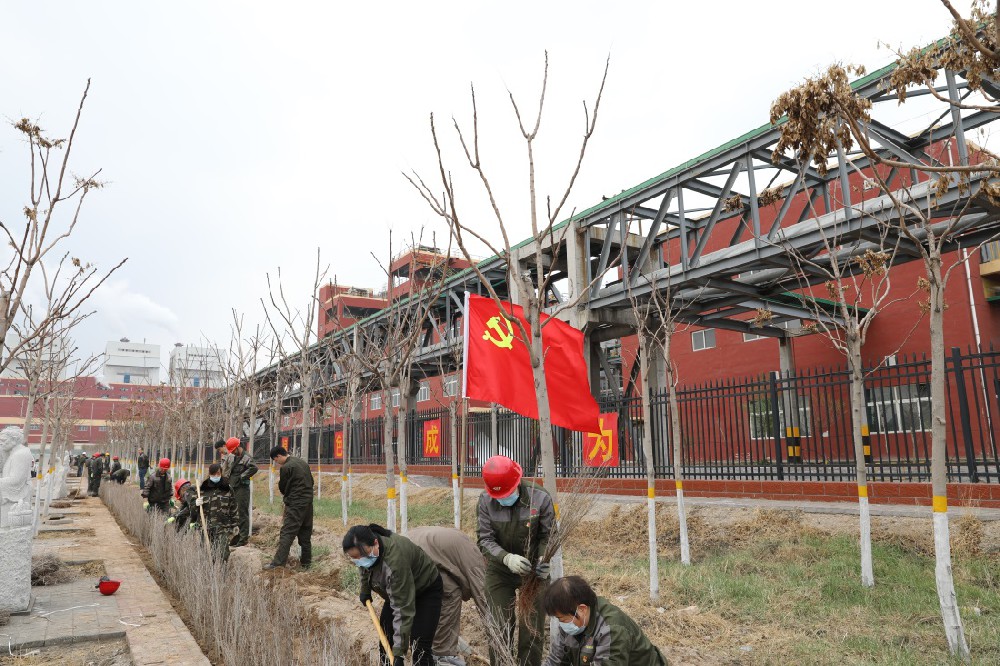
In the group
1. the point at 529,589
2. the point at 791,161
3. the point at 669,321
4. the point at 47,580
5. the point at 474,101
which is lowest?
the point at 47,580

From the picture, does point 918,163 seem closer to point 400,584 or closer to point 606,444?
point 400,584

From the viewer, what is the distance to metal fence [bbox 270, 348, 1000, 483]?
789 centimetres

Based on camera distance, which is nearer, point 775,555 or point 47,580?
point 775,555

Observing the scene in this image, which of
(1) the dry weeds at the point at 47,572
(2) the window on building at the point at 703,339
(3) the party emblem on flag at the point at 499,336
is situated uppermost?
(2) the window on building at the point at 703,339

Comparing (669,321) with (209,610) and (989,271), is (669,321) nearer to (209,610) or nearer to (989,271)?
(209,610)

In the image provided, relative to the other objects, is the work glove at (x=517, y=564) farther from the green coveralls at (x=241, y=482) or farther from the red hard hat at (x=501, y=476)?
the green coveralls at (x=241, y=482)

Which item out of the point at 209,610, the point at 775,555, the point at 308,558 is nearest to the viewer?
the point at 209,610

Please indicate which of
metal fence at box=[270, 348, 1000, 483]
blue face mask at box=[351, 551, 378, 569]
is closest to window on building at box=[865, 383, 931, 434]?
metal fence at box=[270, 348, 1000, 483]

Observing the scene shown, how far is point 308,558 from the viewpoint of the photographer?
336 inches

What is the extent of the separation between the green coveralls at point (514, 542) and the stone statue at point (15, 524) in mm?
5134

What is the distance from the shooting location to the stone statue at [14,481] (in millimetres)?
6602

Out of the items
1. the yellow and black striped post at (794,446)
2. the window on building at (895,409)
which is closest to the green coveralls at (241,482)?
the yellow and black striped post at (794,446)

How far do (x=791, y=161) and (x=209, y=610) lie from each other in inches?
362

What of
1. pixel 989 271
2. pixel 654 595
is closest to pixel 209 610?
pixel 654 595
